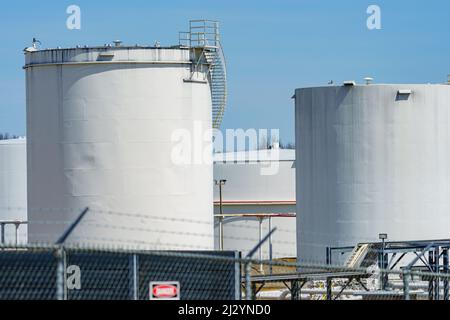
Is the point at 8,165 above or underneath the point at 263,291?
above

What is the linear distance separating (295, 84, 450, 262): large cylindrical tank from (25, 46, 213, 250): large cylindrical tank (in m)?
7.57

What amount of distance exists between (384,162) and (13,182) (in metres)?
19.4

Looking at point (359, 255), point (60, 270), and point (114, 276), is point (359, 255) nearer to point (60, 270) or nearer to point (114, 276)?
point (114, 276)

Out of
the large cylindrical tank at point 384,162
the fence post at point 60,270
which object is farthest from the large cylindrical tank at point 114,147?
the fence post at point 60,270

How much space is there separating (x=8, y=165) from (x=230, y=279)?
3165 cm

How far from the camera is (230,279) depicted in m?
19.3

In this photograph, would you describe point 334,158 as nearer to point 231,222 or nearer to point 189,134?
point 189,134

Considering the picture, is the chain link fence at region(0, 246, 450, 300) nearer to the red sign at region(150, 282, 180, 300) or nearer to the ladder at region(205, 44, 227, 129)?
the red sign at region(150, 282, 180, 300)

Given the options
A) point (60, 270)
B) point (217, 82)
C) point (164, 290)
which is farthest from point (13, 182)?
point (60, 270)

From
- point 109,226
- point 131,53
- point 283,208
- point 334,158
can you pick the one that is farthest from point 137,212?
point 283,208

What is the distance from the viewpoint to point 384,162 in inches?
1400

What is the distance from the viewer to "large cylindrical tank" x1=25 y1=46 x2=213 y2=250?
28.6 meters

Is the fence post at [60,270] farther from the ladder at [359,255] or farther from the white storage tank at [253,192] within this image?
the white storage tank at [253,192]

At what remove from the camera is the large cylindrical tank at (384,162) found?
3556cm
